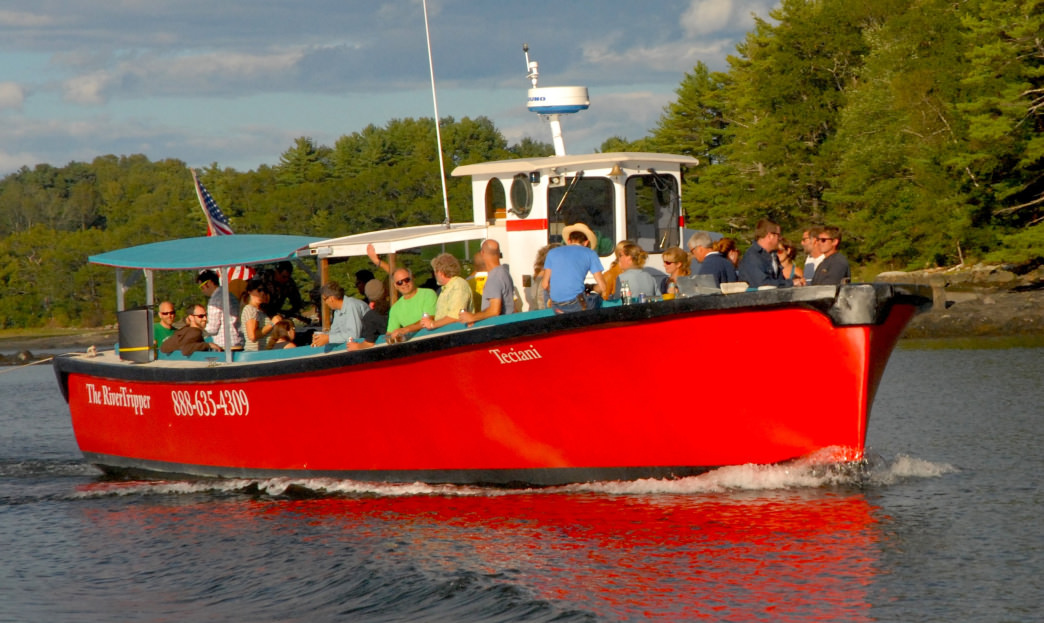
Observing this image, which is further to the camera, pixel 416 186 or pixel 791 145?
pixel 416 186


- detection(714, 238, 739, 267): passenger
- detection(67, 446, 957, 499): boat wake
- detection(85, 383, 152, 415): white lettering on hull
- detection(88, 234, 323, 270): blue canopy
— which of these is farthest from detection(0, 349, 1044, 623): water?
detection(88, 234, 323, 270): blue canopy

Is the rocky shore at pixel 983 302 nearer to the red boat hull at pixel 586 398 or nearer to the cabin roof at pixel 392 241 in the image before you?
the cabin roof at pixel 392 241

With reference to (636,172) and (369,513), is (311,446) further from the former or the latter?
(636,172)

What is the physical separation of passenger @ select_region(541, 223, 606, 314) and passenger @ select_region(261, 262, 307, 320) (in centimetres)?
464

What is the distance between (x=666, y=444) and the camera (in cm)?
1139

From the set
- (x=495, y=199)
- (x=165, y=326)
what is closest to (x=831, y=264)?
(x=495, y=199)

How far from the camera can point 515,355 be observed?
1132cm

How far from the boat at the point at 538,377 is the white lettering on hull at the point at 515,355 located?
12mm

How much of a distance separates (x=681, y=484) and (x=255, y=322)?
510 centimetres

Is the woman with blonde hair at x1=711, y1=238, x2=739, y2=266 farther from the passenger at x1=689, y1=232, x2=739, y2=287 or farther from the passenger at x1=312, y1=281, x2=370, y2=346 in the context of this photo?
the passenger at x1=312, y1=281, x2=370, y2=346

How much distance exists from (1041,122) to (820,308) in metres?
39.1

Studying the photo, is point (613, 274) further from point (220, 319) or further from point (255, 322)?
point (220, 319)

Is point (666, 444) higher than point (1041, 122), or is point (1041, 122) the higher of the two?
point (1041, 122)

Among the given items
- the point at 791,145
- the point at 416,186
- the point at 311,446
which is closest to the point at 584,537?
the point at 311,446
